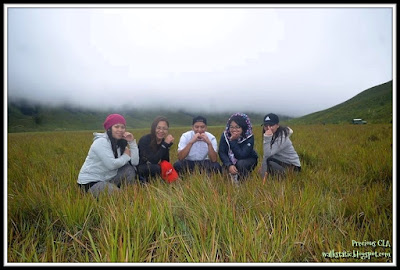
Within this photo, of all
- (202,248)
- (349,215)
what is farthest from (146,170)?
(349,215)

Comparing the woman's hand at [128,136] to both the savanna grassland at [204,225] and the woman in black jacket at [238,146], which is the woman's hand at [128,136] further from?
the woman in black jacket at [238,146]

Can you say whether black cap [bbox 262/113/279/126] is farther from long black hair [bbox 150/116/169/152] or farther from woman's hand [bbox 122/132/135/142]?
woman's hand [bbox 122/132/135/142]

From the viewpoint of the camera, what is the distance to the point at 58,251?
193 cm

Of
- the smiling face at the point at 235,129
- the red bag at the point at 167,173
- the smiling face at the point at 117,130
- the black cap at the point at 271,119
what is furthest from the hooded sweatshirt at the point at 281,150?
the smiling face at the point at 117,130

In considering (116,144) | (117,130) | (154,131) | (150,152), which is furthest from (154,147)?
(117,130)

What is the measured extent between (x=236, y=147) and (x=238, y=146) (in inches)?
1.9

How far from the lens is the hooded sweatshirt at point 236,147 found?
405 centimetres

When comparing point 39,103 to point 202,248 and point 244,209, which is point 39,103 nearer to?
point 202,248

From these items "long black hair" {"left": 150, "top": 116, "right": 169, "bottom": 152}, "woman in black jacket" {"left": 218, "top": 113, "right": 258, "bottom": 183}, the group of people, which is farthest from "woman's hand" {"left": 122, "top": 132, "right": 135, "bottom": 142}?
"woman in black jacket" {"left": 218, "top": 113, "right": 258, "bottom": 183}

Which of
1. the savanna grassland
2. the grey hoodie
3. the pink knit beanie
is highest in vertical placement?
the pink knit beanie

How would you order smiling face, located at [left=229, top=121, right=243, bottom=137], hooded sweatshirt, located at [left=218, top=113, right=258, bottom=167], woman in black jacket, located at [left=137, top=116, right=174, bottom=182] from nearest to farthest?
woman in black jacket, located at [left=137, top=116, right=174, bottom=182] < smiling face, located at [left=229, top=121, right=243, bottom=137] < hooded sweatshirt, located at [left=218, top=113, right=258, bottom=167]

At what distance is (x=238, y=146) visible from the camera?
4117mm

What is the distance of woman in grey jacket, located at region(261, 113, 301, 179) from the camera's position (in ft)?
11.8

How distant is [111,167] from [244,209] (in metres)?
1.88
